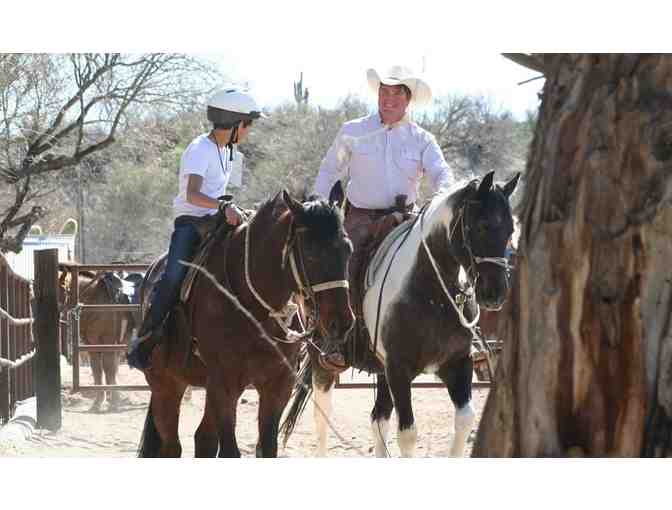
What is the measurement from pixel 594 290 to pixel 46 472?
7.46 feet

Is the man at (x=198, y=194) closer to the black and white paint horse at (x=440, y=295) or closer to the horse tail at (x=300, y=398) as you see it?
the black and white paint horse at (x=440, y=295)

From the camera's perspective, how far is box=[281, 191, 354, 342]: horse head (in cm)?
589

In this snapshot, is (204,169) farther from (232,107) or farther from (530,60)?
(530,60)

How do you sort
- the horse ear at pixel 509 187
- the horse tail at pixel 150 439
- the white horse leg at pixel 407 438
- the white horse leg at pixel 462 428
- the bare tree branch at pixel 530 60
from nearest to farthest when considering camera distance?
1. the bare tree branch at pixel 530 60
2. the white horse leg at pixel 407 438
3. the white horse leg at pixel 462 428
4. the horse ear at pixel 509 187
5. the horse tail at pixel 150 439

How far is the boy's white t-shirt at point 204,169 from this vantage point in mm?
6762

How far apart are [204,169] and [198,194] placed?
A: 0.16 m

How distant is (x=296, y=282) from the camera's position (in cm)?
615

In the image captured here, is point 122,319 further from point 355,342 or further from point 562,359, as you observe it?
point 562,359

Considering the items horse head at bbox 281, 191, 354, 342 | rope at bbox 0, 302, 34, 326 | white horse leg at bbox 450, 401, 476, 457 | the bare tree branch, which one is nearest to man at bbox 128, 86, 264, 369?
horse head at bbox 281, 191, 354, 342

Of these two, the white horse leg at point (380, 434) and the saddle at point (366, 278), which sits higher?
the saddle at point (366, 278)

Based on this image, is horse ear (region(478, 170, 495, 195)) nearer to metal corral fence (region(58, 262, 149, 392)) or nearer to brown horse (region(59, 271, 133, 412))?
metal corral fence (region(58, 262, 149, 392))

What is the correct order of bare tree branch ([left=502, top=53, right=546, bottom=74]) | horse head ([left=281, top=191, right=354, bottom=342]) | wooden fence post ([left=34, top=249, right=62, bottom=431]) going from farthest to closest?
1. wooden fence post ([left=34, top=249, right=62, bottom=431])
2. horse head ([left=281, top=191, right=354, bottom=342])
3. bare tree branch ([left=502, top=53, right=546, bottom=74])

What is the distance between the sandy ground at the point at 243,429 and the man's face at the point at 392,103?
2622 millimetres

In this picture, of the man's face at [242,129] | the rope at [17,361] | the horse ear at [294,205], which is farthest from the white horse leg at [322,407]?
the rope at [17,361]
